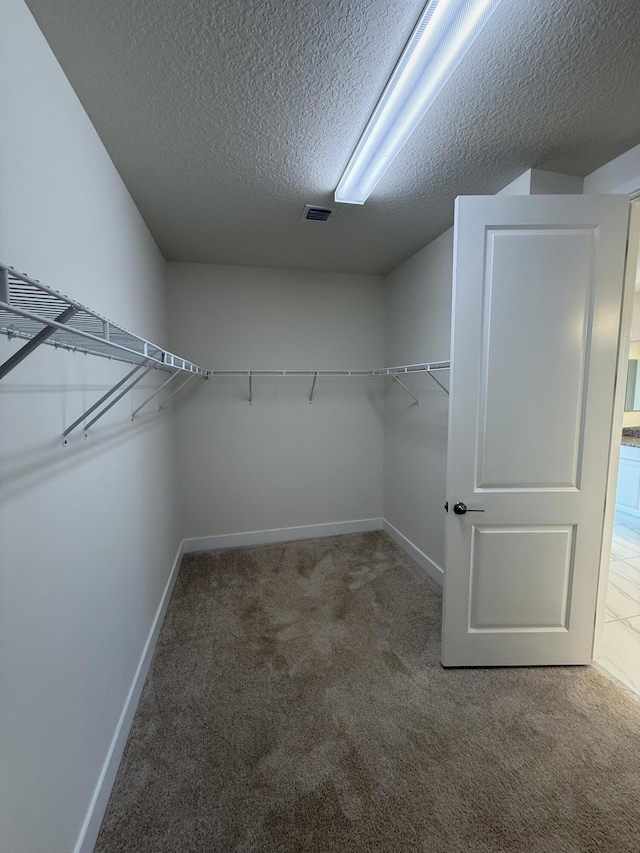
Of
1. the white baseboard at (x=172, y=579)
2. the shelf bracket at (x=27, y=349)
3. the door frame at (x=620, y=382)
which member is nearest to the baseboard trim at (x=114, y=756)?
the white baseboard at (x=172, y=579)

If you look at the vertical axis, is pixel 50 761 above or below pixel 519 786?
above

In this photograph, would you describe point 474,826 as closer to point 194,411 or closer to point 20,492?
point 20,492

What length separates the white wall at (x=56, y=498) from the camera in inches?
33.9

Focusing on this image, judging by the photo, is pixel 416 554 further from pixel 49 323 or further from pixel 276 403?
pixel 49 323

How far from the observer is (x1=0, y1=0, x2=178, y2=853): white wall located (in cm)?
86

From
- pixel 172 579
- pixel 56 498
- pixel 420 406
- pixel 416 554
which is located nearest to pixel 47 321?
pixel 56 498

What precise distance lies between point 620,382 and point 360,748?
2030 millimetres

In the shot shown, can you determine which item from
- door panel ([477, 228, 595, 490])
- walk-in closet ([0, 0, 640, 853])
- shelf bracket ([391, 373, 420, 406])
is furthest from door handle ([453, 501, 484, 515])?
shelf bracket ([391, 373, 420, 406])

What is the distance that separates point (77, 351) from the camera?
125cm

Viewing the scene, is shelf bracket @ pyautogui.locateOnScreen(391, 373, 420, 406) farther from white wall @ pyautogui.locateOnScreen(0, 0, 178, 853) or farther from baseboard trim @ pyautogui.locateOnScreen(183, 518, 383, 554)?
white wall @ pyautogui.locateOnScreen(0, 0, 178, 853)

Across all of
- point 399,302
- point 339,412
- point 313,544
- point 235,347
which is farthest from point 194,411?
point 399,302

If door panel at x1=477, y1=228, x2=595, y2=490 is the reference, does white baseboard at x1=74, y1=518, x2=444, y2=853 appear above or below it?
below

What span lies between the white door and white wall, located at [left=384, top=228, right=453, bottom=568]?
81 centimetres

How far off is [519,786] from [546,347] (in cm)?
179
